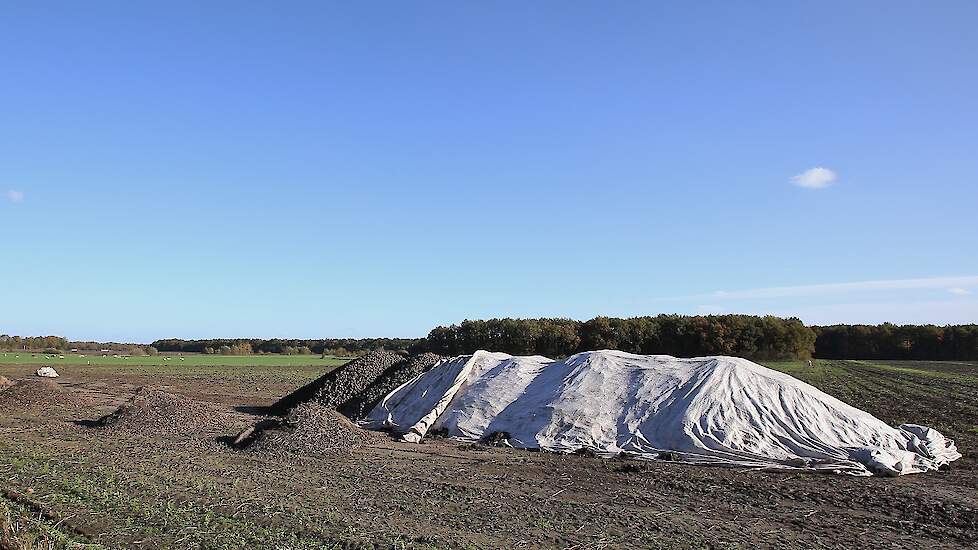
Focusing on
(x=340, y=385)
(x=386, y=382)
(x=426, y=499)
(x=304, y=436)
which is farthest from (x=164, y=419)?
(x=426, y=499)

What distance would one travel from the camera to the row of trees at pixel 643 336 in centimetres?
5509

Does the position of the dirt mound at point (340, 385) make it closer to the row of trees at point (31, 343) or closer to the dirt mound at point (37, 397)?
the dirt mound at point (37, 397)

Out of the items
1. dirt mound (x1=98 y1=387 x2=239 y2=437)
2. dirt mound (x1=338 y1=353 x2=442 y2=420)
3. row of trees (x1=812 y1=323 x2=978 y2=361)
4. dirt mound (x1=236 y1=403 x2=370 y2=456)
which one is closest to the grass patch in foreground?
dirt mound (x1=236 y1=403 x2=370 y2=456)

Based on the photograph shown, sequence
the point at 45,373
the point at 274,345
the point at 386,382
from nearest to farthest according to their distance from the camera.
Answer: the point at 386,382
the point at 45,373
the point at 274,345

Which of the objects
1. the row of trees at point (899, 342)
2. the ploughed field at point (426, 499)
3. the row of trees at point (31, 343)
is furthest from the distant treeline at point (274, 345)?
the ploughed field at point (426, 499)

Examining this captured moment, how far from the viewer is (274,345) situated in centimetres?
10125

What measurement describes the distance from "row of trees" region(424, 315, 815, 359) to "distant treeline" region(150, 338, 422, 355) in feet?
115

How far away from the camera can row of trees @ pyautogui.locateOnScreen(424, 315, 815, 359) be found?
5509cm

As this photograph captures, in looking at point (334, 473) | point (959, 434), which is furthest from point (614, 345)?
point (334, 473)

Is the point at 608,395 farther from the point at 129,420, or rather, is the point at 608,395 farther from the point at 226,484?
the point at 129,420

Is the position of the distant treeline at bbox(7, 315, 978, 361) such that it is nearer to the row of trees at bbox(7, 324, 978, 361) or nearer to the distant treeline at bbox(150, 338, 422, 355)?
the row of trees at bbox(7, 324, 978, 361)

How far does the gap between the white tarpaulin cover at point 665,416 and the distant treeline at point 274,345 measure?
73897 mm

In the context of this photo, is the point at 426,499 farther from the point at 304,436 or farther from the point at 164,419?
the point at 164,419

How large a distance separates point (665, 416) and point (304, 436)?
8.32 metres
